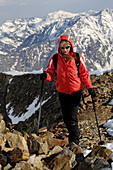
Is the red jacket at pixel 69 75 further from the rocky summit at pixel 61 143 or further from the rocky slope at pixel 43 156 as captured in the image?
the rocky slope at pixel 43 156

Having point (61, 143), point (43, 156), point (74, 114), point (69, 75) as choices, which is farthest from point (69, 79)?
point (43, 156)

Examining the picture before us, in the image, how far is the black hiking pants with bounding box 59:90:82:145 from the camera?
22.4 ft

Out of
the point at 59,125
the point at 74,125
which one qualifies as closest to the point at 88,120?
the point at 59,125

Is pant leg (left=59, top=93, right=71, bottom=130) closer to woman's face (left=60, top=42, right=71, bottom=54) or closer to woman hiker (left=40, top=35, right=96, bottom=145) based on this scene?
woman hiker (left=40, top=35, right=96, bottom=145)

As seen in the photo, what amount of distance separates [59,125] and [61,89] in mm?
4171

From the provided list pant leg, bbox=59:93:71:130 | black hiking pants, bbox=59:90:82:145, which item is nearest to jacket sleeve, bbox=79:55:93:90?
black hiking pants, bbox=59:90:82:145

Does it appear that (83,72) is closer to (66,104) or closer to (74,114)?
(66,104)

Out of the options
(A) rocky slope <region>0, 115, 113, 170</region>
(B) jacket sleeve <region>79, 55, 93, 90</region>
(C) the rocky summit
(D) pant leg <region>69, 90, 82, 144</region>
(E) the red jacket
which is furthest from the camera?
(D) pant leg <region>69, 90, 82, 144</region>

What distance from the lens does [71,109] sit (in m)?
6.86

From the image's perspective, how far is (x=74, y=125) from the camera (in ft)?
23.2

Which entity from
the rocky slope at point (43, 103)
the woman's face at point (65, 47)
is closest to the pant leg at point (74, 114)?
the rocky slope at point (43, 103)

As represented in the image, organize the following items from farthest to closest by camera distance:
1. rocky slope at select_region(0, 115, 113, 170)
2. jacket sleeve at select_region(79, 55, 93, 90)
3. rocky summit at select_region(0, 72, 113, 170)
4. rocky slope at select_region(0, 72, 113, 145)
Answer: rocky slope at select_region(0, 72, 113, 145) < jacket sleeve at select_region(79, 55, 93, 90) < rocky summit at select_region(0, 72, 113, 170) < rocky slope at select_region(0, 115, 113, 170)

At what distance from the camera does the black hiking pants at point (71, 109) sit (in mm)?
6832

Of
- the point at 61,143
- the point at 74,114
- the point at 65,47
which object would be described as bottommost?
the point at 61,143
